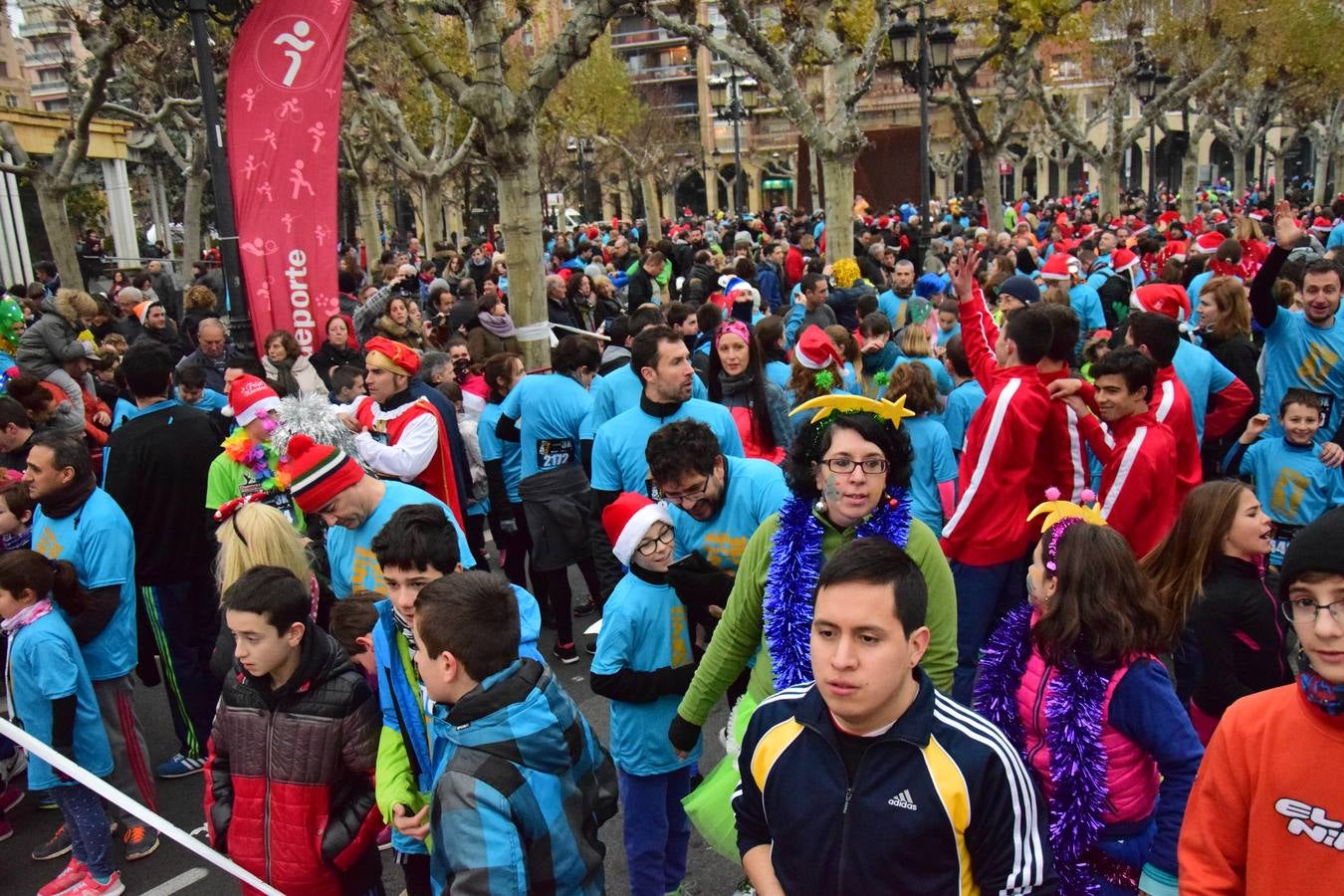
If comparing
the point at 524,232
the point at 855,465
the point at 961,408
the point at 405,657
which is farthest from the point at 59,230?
the point at 855,465

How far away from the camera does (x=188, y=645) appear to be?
5457 millimetres

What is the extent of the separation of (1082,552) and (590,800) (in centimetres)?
146

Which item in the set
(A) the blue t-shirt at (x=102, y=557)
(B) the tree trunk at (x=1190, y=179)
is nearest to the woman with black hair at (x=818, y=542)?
(A) the blue t-shirt at (x=102, y=557)

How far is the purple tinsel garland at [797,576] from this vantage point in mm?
3031

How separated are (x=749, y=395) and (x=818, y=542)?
2991 mm

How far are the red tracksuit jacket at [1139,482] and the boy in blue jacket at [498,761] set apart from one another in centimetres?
280

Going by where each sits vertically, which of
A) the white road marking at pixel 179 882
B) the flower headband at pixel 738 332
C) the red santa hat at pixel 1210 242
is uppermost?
the red santa hat at pixel 1210 242

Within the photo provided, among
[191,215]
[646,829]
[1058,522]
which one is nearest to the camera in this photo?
[1058,522]

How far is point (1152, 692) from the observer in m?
2.67

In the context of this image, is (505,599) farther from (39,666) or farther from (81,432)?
(81,432)

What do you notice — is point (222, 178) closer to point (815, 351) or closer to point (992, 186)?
point (815, 351)

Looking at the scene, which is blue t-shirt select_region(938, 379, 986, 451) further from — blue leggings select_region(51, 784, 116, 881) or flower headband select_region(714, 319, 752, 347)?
blue leggings select_region(51, 784, 116, 881)

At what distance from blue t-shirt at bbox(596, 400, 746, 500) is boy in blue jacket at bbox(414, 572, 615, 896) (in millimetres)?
2231

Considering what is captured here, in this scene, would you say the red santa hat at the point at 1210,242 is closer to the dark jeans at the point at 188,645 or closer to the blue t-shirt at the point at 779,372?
the blue t-shirt at the point at 779,372
